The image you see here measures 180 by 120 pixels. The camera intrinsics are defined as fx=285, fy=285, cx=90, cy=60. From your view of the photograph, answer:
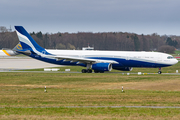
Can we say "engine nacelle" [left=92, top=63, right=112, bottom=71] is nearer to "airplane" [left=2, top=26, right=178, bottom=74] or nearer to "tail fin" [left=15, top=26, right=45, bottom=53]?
"airplane" [left=2, top=26, right=178, bottom=74]

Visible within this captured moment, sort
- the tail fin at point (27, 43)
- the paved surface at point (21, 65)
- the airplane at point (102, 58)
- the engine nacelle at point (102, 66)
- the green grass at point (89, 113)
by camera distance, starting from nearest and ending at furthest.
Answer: the green grass at point (89, 113) < the engine nacelle at point (102, 66) < the airplane at point (102, 58) < the tail fin at point (27, 43) < the paved surface at point (21, 65)

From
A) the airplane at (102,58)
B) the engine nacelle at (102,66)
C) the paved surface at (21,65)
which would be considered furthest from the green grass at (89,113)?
the paved surface at (21,65)

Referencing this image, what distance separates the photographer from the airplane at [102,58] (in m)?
50.9

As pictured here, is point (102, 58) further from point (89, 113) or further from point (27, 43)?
point (89, 113)

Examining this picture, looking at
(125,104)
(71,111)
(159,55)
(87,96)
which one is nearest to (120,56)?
(159,55)

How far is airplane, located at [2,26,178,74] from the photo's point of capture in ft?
167

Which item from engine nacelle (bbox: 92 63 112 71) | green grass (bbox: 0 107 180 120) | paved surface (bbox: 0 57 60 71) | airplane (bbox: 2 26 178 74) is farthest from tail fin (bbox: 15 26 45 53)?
green grass (bbox: 0 107 180 120)

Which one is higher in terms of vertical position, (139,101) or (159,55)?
(159,55)

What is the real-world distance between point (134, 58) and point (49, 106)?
3251 cm

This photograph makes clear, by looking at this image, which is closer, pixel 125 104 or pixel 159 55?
pixel 125 104

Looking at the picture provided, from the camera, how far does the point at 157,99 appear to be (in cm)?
2420

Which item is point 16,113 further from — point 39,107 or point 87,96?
point 87,96

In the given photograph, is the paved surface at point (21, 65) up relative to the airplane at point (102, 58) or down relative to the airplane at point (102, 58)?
down

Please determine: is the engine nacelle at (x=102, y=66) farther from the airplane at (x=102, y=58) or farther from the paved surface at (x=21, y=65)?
the paved surface at (x=21, y=65)
